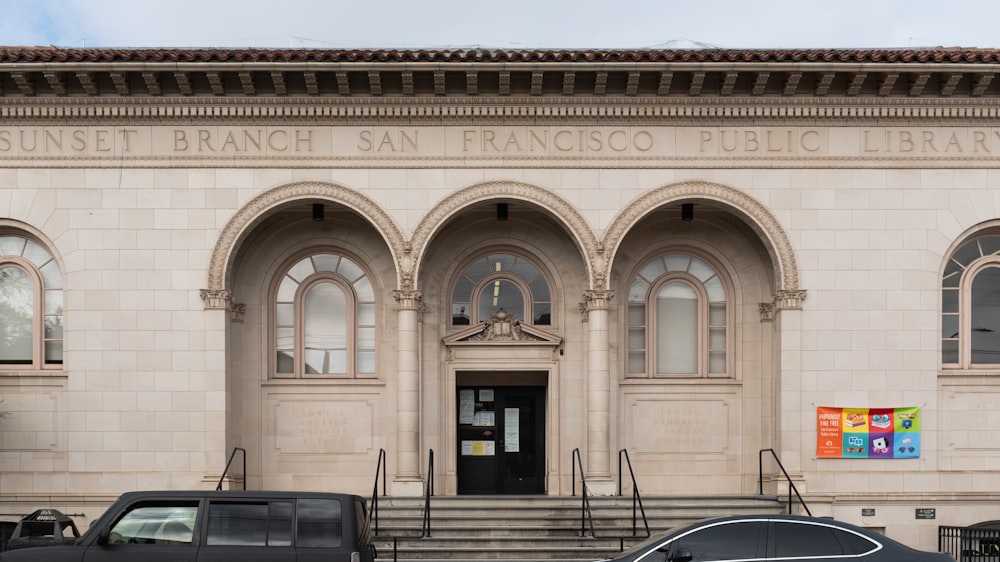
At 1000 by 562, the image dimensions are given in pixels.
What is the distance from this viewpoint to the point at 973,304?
18.6 m

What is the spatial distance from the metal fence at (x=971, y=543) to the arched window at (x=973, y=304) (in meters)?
3.06

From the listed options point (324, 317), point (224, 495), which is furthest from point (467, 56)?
point (224, 495)

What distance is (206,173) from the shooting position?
1803 cm

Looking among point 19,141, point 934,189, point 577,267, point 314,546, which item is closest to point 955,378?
point 934,189

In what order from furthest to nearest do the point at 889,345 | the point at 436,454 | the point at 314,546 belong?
the point at 436,454
the point at 889,345
the point at 314,546

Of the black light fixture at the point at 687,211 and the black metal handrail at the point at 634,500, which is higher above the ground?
the black light fixture at the point at 687,211

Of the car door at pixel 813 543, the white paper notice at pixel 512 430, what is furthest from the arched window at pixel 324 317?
the car door at pixel 813 543

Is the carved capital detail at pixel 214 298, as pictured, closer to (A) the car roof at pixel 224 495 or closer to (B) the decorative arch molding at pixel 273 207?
(B) the decorative arch molding at pixel 273 207

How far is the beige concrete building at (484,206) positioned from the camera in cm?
1762

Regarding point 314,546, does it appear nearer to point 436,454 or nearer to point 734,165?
point 436,454

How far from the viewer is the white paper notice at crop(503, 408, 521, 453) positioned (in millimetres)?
19609

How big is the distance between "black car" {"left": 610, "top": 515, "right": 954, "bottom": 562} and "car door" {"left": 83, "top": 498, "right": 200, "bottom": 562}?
4930mm

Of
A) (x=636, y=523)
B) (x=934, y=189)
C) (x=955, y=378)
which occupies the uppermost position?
(x=934, y=189)

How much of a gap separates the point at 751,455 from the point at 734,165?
Result: 5.38 meters
